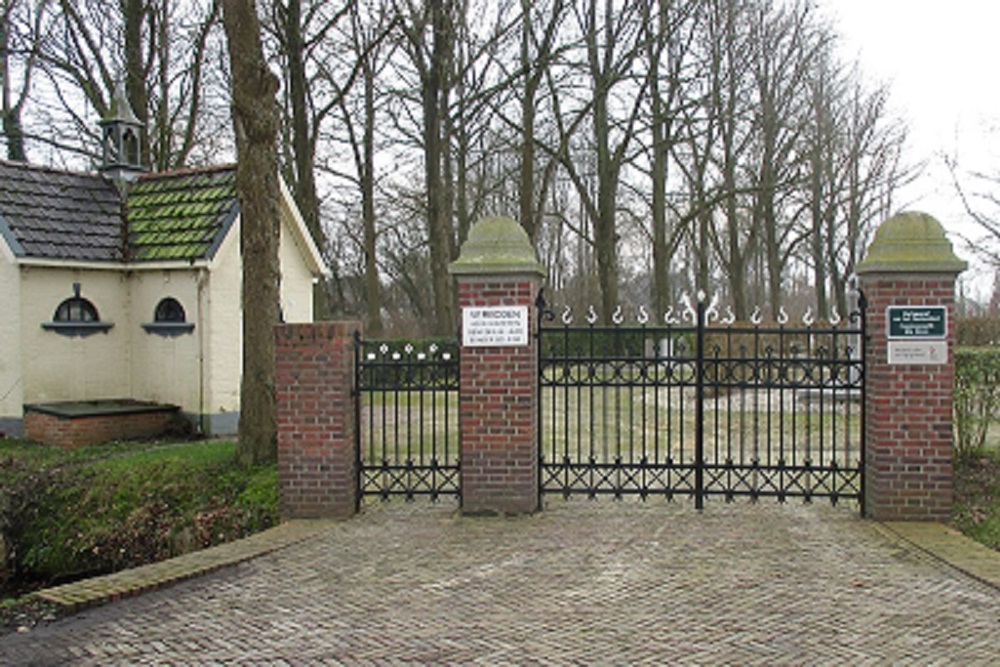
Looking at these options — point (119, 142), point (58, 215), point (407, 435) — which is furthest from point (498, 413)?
point (119, 142)

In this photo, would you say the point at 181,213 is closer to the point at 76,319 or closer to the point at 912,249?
the point at 76,319

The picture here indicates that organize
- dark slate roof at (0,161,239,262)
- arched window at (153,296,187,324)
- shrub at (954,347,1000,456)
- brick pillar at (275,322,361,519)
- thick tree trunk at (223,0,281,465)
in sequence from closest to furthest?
brick pillar at (275,322,361,519), shrub at (954,347,1000,456), thick tree trunk at (223,0,281,465), dark slate roof at (0,161,239,262), arched window at (153,296,187,324)

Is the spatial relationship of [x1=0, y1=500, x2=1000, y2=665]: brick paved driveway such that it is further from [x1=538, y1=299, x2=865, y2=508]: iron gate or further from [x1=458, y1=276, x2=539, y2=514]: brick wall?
[x1=538, y1=299, x2=865, y2=508]: iron gate

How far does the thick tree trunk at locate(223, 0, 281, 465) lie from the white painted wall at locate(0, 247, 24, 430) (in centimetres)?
628

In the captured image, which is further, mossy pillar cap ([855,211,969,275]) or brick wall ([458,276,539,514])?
brick wall ([458,276,539,514])

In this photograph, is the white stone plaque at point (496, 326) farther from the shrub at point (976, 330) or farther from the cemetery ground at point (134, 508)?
the shrub at point (976, 330)

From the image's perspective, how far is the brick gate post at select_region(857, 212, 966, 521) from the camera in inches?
294

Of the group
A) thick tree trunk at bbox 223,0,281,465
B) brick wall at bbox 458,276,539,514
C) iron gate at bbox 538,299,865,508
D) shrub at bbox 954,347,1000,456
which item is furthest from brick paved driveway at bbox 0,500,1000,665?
thick tree trunk at bbox 223,0,281,465

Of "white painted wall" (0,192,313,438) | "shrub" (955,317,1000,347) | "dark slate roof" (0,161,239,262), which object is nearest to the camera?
"white painted wall" (0,192,313,438)

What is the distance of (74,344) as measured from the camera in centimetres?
1465

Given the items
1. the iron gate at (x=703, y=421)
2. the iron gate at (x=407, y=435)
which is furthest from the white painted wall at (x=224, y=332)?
the iron gate at (x=703, y=421)

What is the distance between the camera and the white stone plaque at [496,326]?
7.89 meters

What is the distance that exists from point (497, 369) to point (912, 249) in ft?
12.2

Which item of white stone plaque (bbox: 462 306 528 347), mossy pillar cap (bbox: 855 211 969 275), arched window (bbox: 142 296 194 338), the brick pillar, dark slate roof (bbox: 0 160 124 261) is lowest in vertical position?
the brick pillar
